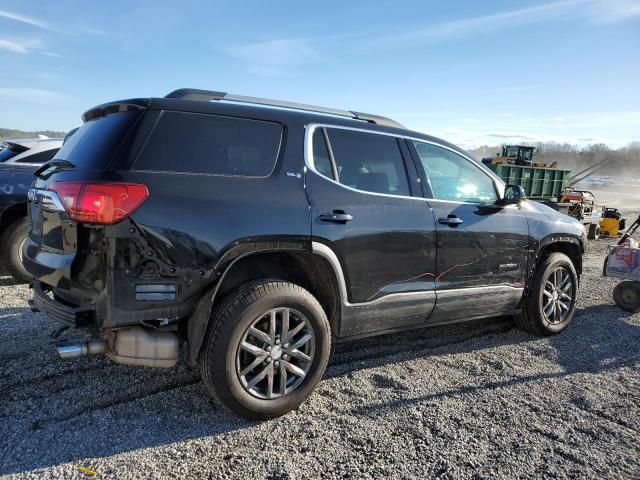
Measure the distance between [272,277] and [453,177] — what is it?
6.38ft

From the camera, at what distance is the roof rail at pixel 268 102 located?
127 inches

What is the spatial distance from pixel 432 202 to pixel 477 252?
66 centimetres

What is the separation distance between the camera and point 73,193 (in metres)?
2.79

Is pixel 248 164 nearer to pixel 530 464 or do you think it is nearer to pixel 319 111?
pixel 319 111

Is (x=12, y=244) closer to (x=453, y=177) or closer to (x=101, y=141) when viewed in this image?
(x=101, y=141)

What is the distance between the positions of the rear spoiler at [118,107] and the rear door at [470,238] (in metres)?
2.09

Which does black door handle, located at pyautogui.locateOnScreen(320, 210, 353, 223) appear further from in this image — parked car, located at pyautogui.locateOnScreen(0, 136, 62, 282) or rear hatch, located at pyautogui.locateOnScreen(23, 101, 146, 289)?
parked car, located at pyautogui.locateOnScreen(0, 136, 62, 282)

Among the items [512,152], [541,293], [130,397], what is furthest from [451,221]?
[512,152]

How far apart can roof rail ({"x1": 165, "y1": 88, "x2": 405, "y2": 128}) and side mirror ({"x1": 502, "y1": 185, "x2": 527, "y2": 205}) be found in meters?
1.23

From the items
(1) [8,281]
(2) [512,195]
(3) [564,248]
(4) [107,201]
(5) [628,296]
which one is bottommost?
(1) [8,281]

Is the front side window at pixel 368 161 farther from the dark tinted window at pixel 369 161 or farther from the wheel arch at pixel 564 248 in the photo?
the wheel arch at pixel 564 248

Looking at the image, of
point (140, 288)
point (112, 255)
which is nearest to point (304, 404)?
point (140, 288)

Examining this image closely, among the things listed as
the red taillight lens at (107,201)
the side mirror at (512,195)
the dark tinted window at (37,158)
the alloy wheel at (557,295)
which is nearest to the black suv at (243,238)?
the red taillight lens at (107,201)

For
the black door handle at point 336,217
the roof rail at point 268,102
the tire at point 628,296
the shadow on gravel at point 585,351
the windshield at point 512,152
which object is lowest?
the shadow on gravel at point 585,351
